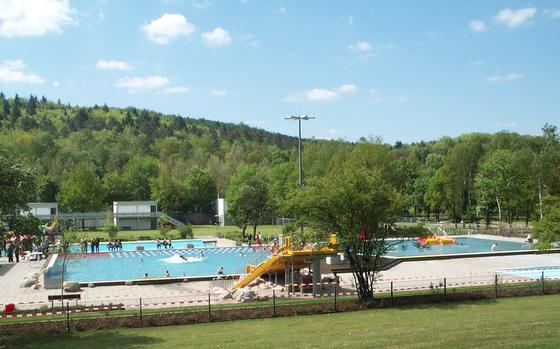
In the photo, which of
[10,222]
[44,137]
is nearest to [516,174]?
[10,222]

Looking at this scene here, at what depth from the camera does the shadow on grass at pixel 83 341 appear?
14.8m

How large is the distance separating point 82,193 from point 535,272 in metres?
69.2

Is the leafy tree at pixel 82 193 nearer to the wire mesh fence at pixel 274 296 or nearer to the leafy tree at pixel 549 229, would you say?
the wire mesh fence at pixel 274 296

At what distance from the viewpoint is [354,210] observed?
850 inches

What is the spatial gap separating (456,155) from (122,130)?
147930 mm

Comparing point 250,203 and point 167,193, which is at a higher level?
point 167,193

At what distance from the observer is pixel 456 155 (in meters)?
78.2

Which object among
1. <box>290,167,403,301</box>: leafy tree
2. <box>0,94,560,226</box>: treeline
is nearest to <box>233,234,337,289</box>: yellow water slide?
<box>290,167,403,301</box>: leafy tree

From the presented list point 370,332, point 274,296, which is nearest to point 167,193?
point 274,296

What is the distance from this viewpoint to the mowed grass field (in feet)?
43.4

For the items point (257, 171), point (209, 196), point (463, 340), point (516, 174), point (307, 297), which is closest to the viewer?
point (463, 340)

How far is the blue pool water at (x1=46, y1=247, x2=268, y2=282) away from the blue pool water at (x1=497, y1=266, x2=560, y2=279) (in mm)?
16395

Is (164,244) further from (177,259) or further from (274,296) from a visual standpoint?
(274,296)

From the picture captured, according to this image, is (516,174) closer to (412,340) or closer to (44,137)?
(412,340)
